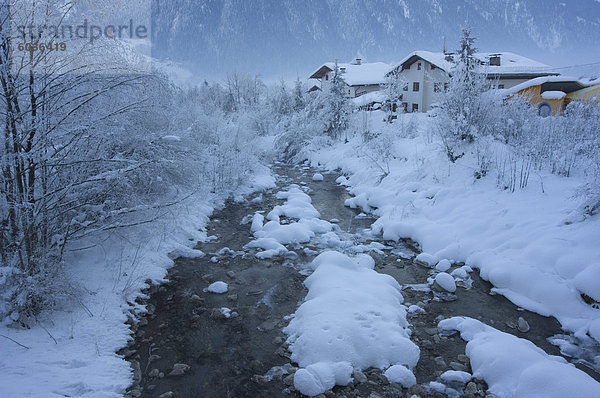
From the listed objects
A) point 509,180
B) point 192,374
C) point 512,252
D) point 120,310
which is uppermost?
point 509,180

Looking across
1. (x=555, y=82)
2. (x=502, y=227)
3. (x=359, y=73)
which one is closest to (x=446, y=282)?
(x=502, y=227)

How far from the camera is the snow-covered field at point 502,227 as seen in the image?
584cm

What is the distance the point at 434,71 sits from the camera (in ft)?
94.3

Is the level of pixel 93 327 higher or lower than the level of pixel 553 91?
lower

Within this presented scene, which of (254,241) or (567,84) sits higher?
(567,84)

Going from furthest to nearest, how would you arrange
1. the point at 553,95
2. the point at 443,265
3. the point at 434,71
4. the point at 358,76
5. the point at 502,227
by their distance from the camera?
the point at 358,76, the point at 434,71, the point at 553,95, the point at 502,227, the point at 443,265

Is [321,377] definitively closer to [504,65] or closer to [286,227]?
[286,227]

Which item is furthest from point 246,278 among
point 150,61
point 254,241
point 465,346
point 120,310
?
point 150,61

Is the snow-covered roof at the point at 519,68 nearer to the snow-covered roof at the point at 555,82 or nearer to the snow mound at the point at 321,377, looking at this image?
the snow-covered roof at the point at 555,82

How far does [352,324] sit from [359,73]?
38.1 metres

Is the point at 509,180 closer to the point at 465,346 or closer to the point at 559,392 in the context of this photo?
the point at 465,346

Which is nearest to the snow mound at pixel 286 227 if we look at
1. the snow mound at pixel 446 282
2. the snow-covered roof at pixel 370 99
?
the snow mound at pixel 446 282

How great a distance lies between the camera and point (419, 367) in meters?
4.82

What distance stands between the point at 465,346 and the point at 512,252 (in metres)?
2.70
